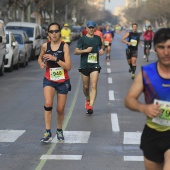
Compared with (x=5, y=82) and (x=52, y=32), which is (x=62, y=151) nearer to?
(x=52, y=32)

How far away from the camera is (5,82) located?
19906mm

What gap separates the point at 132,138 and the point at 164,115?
4990mm

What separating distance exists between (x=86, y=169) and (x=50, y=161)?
673 mm

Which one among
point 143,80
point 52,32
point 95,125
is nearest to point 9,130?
point 95,125

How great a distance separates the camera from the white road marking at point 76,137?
9.35m

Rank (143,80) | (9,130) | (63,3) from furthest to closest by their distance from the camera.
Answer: (63,3) → (9,130) → (143,80)

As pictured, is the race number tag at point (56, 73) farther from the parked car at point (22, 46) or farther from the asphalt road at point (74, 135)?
the parked car at point (22, 46)

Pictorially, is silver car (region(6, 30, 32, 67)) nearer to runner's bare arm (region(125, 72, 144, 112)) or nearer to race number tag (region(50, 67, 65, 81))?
race number tag (region(50, 67, 65, 81))

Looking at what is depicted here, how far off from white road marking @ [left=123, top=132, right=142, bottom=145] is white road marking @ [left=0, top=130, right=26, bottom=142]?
5.79 ft

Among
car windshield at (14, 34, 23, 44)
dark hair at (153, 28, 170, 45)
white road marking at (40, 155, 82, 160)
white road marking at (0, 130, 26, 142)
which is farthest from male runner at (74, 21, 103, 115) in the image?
car windshield at (14, 34, 23, 44)

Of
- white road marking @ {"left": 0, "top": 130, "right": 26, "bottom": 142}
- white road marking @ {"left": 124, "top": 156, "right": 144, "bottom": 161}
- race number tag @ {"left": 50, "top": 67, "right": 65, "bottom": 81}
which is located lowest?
white road marking @ {"left": 0, "top": 130, "right": 26, "bottom": 142}

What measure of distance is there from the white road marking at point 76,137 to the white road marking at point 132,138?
623 mm

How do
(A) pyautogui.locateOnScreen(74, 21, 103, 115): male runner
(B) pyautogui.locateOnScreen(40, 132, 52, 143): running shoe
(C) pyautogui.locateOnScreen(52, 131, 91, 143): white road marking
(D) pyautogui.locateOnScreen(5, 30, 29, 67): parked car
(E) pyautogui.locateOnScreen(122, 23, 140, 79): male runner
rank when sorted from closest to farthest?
(B) pyautogui.locateOnScreen(40, 132, 52, 143): running shoe
(C) pyautogui.locateOnScreen(52, 131, 91, 143): white road marking
(A) pyautogui.locateOnScreen(74, 21, 103, 115): male runner
(E) pyautogui.locateOnScreen(122, 23, 140, 79): male runner
(D) pyautogui.locateOnScreen(5, 30, 29, 67): parked car

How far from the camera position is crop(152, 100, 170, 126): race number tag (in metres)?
4.70
